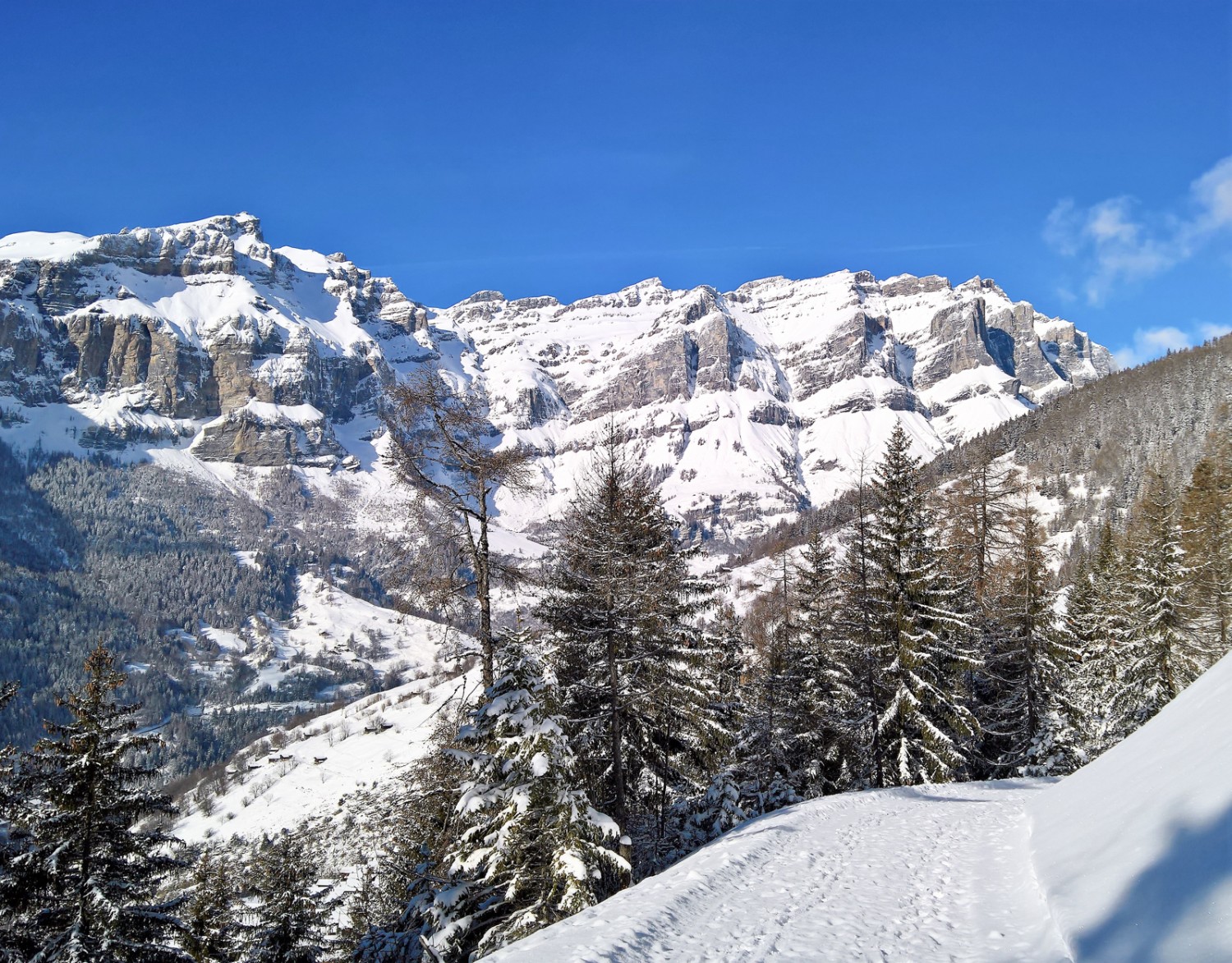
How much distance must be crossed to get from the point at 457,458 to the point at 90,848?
10.7 meters

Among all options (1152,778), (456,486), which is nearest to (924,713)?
(1152,778)

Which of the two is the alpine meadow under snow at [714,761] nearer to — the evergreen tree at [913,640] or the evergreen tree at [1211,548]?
the evergreen tree at [913,640]

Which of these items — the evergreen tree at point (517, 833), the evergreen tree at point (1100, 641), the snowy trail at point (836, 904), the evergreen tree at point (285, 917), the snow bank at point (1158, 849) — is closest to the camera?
the snow bank at point (1158, 849)

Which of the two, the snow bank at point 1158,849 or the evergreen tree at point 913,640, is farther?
the evergreen tree at point 913,640

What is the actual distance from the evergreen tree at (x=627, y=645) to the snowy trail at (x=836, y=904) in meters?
3.74

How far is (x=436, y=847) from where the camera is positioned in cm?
1341

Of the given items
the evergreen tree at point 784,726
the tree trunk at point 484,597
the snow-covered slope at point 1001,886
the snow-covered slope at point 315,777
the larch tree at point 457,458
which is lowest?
the snow-covered slope at point 315,777

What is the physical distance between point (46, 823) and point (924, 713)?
23.5 meters

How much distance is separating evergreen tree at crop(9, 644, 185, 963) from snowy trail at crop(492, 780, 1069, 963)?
10.2m

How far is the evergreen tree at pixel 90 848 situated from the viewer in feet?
44.0

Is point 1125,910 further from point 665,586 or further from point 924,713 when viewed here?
point 924,713

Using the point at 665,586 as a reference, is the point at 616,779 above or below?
below

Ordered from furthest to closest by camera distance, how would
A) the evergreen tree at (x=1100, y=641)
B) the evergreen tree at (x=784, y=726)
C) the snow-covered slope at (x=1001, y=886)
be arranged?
the evergreen tree at (x=1100, y=641), the evergreen tree at (x=784, y=726), the snow-covered slope at (x=1001, y=886)

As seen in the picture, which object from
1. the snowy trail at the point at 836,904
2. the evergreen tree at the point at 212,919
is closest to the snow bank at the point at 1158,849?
the snowy trail at the point at 836,904
